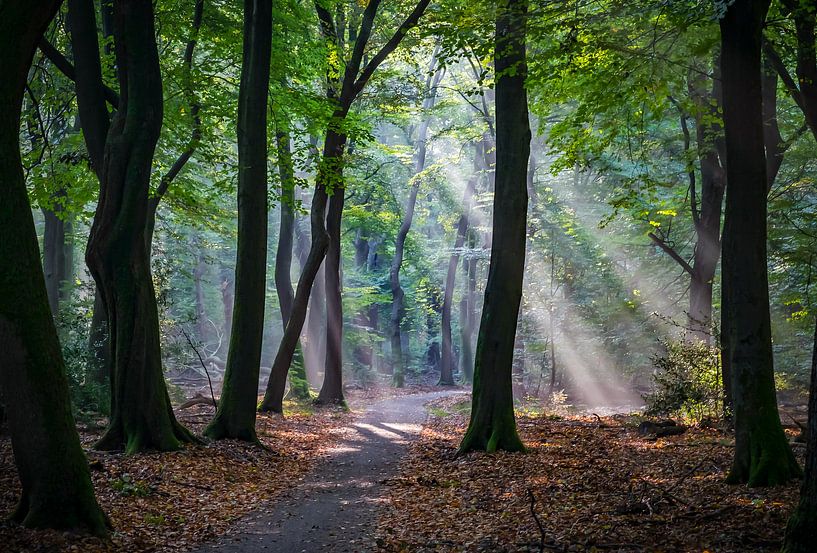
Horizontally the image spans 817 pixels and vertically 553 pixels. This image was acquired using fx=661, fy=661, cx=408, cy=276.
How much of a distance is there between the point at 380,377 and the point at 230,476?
3681 centimetres

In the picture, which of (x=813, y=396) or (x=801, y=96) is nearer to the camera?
(x=813, y=396)

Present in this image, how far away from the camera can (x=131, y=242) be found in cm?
1029

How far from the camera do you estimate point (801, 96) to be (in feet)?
37.2

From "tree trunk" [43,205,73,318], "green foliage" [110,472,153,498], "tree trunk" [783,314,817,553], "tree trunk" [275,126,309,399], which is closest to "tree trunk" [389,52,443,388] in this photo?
"tree trunk" [275,126,309,399]

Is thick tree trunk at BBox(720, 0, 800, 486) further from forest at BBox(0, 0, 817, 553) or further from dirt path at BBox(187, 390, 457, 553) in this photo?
dirt path at BBox(187, 390, 457, 553)

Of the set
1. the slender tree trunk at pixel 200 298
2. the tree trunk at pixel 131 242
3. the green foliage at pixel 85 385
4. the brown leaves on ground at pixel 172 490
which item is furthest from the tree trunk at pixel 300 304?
the slender tree trunk at pixel 200 298

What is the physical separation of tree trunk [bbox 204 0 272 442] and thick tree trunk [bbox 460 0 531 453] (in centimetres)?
420

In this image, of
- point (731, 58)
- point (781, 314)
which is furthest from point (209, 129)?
→ point (781, 314)

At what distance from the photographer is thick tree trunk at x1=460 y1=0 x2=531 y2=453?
11.6 metres

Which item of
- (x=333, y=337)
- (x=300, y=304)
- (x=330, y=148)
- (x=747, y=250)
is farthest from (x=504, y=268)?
(x=333, y=337)

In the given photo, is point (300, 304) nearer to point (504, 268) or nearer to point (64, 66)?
point (504, 268)

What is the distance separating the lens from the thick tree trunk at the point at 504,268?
1162cm

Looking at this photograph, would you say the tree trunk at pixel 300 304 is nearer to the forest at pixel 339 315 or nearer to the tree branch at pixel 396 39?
the forest at pixel 339 315

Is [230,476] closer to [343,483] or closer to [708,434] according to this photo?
[343,483]
